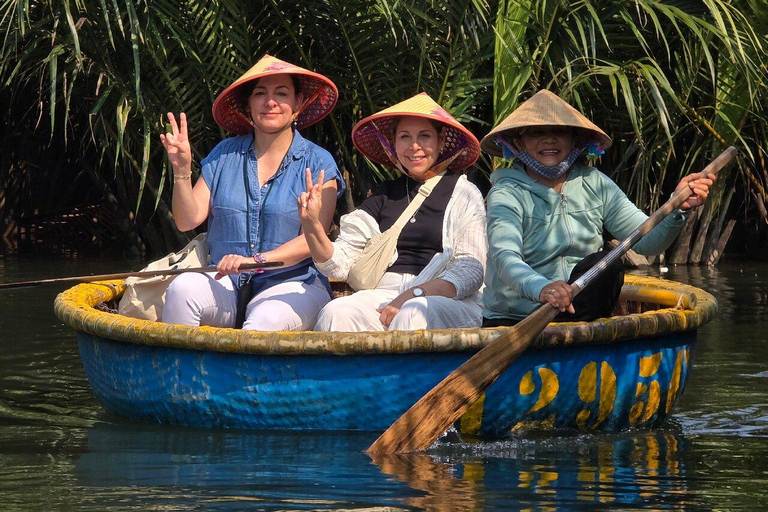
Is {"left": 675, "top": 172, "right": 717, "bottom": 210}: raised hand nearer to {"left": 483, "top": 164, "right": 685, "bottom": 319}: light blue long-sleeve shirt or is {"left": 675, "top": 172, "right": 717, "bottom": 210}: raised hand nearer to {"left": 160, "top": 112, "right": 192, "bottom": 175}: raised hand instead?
{"left": 483, "top": 164, "right": 685, "bottom": 319}: light blue long-sleeve shirt

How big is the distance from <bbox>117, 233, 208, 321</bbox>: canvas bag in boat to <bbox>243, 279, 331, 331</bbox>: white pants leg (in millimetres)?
340

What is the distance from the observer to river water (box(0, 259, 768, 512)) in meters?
3.54

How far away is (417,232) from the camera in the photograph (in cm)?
496

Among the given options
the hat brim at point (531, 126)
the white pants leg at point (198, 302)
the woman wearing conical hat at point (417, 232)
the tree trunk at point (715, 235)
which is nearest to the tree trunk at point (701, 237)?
the tree trunk at point (715, 235)

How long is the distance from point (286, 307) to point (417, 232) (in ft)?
1.81

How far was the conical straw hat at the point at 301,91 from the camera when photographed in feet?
17.0

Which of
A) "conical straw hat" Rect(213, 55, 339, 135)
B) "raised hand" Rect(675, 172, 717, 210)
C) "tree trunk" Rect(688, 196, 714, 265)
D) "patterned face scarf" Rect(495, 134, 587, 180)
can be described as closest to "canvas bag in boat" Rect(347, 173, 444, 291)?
"patterned face scarf" Rect(495, 134, 587, 180)

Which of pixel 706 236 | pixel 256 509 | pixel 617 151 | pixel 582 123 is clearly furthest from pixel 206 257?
pixel 706 236

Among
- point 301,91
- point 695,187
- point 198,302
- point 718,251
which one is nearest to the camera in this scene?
point 695,187

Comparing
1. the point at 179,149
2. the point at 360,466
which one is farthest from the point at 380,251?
the point at 360,466

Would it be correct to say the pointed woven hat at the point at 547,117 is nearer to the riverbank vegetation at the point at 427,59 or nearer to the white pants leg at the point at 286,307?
the white pants leg at the point at 286,307

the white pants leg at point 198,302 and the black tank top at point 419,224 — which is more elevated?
the black tank top at point 419,224

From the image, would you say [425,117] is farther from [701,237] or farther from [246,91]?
[701,237]

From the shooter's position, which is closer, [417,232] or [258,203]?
[417,232]
